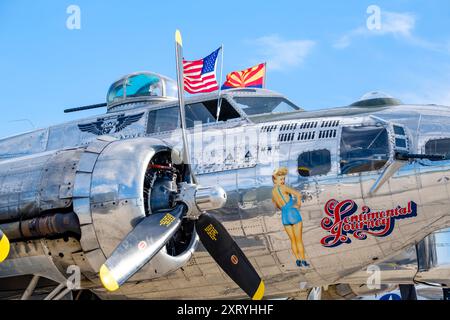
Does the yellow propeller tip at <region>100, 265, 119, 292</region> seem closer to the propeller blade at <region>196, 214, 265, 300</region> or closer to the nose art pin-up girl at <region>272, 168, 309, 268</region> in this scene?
the propeller blade at <region>196, 214, 265, 300</region>

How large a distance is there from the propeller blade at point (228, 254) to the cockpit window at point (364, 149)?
2019 millimetres

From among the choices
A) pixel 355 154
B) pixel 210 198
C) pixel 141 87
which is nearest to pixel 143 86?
pixel 141 87

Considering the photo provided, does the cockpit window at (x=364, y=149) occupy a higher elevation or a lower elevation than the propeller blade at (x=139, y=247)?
higher

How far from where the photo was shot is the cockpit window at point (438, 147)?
11203 mm

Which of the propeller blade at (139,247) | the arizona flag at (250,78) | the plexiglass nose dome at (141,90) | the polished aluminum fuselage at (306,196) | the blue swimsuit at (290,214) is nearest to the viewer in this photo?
the propeller blade at (139,247)

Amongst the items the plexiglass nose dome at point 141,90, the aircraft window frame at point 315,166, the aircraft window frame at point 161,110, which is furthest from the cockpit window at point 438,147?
the plexiglass nose dome at point 141,90

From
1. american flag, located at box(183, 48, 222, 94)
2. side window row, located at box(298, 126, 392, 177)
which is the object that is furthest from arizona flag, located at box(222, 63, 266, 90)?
side window row, located at box(298, 126, 392, 177)

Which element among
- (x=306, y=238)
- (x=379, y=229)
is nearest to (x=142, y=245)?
(x=306, y=238)

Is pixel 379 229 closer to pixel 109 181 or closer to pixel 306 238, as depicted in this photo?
pixel 306 238

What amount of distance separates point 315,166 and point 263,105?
2559 mm

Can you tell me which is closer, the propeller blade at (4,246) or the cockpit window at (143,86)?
the propeller blade at (4,246)

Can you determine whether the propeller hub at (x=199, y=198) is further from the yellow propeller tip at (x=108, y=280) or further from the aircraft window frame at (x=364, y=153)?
the aircraft window frame at (x=364, y=153)

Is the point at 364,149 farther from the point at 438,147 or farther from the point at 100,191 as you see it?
the point at 100,191
